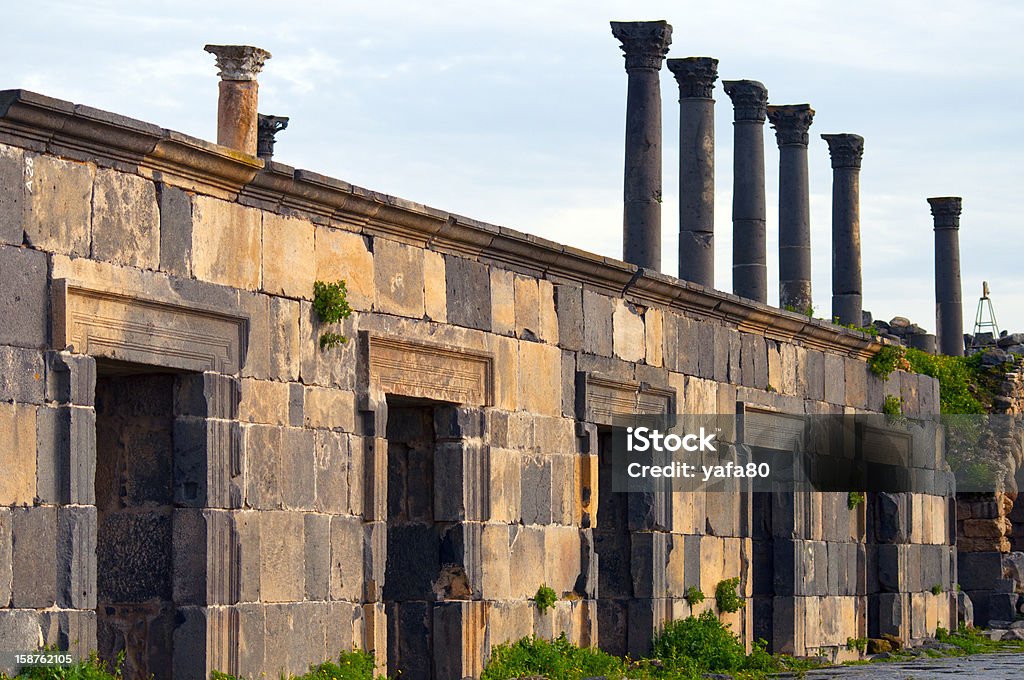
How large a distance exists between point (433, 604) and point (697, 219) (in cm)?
1265

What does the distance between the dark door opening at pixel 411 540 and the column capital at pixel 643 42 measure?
423 inches

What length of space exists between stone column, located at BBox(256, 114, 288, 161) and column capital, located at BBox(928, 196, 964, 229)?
57.9 ft

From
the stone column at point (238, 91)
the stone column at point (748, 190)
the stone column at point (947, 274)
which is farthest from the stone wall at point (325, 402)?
the stone column at point (947, 274)

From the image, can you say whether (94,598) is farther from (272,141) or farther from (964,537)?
(964,537)

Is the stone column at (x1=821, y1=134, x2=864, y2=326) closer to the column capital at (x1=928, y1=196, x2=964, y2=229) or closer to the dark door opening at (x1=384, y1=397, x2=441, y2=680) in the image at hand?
the column capital at (x1=928, y1=196, x2=964, y2=229)

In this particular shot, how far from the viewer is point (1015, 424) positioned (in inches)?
1062

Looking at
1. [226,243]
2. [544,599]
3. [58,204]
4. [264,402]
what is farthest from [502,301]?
[58,204]

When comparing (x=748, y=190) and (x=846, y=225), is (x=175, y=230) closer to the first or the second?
(x=748, y=190)

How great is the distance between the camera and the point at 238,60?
39.0 feet

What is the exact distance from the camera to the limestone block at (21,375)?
9539mm

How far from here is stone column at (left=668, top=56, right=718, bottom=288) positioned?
24922 millimetres

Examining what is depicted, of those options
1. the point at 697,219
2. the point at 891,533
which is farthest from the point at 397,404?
the point at 697,219

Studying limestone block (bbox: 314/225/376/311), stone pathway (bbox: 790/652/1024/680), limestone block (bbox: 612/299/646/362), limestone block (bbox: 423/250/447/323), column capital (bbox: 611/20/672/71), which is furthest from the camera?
column capital (bbox: 611/20/672/71)

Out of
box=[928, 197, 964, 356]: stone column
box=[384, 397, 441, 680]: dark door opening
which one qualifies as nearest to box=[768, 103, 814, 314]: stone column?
box=[928, 197, 964, 356]: stone column
